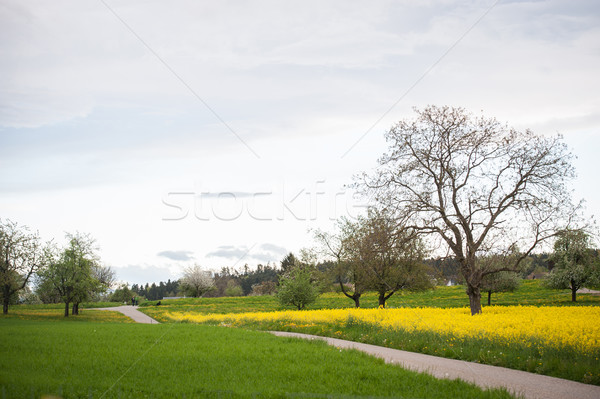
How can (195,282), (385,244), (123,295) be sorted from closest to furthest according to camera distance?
(385,244) → (123,295) → (195,282)

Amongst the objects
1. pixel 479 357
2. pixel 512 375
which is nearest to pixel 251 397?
pixel 512 375

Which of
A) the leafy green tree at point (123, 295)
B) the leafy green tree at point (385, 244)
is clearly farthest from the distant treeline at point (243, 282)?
the leafy green tree at point (385, 244)

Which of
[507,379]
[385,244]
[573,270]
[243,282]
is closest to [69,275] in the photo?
[385,244]

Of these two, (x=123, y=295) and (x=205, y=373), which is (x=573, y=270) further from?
(x=123, y=295)

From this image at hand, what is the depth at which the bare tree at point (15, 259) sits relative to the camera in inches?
1564

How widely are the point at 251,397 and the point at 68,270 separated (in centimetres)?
3845

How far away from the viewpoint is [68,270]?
126ft

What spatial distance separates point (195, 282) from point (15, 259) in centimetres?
5289

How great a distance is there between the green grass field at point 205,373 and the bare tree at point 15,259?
33375mm

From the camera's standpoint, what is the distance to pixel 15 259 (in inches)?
1647

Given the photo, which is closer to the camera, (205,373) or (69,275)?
(205,373)

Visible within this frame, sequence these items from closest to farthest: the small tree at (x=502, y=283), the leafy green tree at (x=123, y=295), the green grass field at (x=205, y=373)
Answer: the green grass field at (x=205, y=373) → the small tree at (x=502, y=283) → the leafy green tree at (x=123, y=295)

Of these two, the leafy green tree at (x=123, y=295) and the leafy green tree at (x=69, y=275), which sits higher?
the leafy green tree at (x=69, y=275)

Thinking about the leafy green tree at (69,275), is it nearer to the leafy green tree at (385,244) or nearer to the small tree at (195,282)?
the leafy green tree at (385,244)
